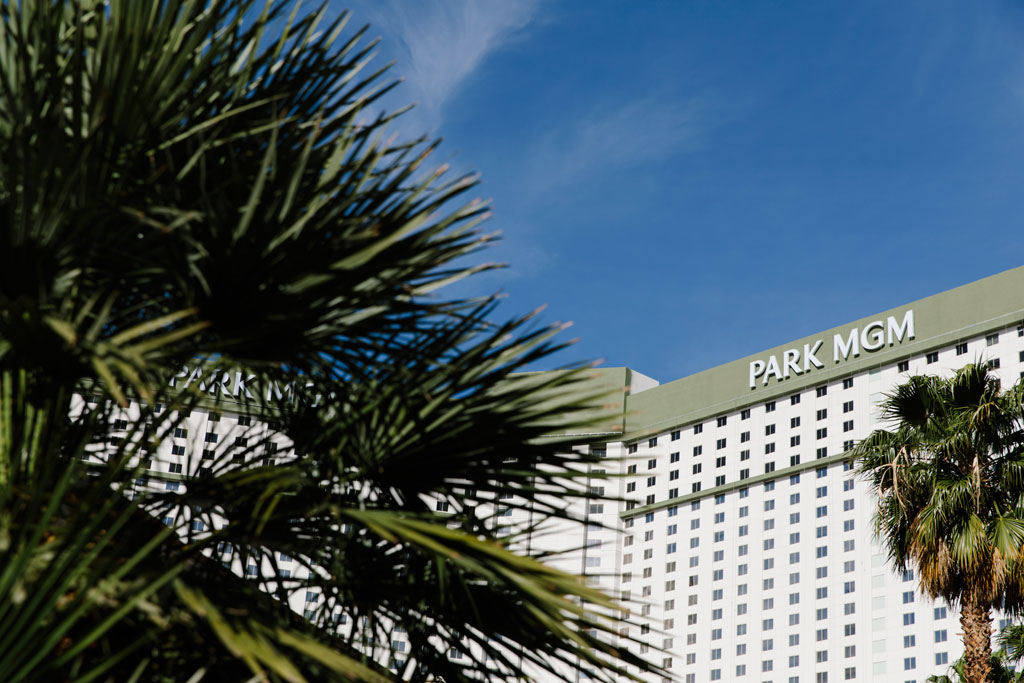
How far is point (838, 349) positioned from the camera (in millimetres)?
90875

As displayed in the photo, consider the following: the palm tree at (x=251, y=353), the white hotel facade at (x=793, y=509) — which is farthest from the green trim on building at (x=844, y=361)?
the palm tree at (x=251, y=353)

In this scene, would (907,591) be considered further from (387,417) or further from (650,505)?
(387,417)

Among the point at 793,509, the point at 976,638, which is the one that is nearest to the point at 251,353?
the point at 976,638

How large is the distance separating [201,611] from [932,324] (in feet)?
286

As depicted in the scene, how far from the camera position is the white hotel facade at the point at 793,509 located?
79250 mm

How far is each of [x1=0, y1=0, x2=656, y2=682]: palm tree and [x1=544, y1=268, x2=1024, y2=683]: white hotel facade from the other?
68.6m

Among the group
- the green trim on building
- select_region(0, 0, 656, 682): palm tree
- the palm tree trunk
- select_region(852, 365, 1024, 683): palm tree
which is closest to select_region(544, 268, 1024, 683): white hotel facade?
the green trim on building

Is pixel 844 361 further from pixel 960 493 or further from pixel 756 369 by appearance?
pixel 960 493

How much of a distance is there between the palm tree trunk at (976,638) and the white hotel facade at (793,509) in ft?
189

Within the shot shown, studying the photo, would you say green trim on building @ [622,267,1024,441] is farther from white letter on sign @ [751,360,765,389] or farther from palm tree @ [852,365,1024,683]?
palm tree @ [852,365,1024,683]

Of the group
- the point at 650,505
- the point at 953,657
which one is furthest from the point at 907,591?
the point at 650,505

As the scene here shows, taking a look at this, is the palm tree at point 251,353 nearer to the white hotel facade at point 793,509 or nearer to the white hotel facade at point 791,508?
the white hotel facade at point 791,508

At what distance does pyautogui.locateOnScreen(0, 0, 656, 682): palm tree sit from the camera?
14.0 ft

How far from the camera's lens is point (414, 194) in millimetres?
5266
